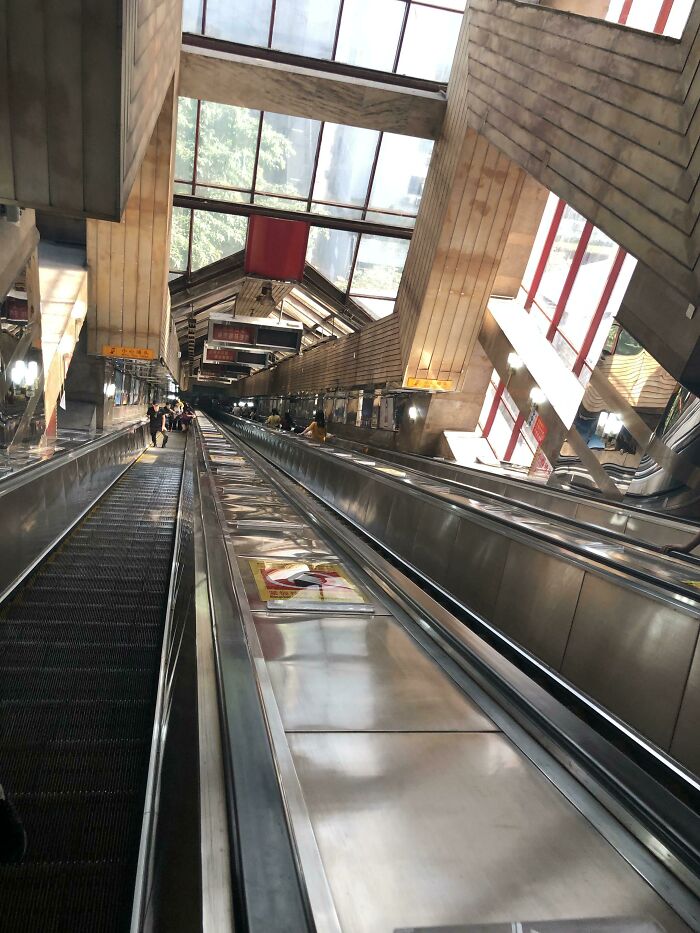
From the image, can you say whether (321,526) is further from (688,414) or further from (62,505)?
(688,414)

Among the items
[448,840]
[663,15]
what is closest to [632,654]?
[448,840]

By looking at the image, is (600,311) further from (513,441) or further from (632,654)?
(632,654)

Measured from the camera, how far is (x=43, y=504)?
4.84 meters

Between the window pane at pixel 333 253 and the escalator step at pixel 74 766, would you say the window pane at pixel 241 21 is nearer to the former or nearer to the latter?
the window pane at pixel 333 253

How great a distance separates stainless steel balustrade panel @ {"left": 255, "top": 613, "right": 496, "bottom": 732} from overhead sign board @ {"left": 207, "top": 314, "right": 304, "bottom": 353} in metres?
16.3

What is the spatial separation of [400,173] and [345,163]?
1516 millimetres

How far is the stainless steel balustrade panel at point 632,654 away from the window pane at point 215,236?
666 inches

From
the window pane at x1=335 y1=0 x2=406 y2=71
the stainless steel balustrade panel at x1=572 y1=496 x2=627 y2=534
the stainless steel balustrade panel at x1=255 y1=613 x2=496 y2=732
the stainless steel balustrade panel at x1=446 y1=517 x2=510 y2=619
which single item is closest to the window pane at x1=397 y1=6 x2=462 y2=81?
the window pane at x1=335 y1=0 x2=406 y2=71

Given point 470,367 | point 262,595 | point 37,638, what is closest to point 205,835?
point 262,595

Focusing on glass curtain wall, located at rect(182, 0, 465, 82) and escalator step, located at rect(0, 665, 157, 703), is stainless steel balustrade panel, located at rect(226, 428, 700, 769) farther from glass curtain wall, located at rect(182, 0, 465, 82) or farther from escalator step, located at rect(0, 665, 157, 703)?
glass curtain wall, located at rect(182, 0, 465, 82)

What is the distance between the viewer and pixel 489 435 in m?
18.6

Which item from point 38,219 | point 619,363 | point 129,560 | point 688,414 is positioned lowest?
point 129,560

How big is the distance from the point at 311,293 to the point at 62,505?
16392 millimetres

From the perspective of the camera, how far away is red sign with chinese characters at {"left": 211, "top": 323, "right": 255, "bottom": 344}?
18234mm
